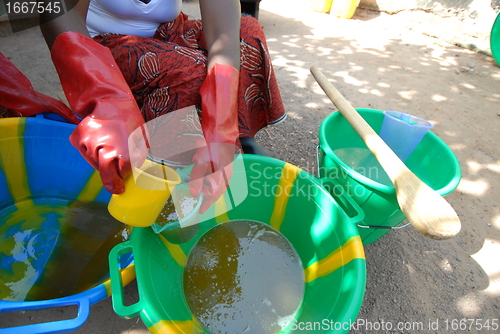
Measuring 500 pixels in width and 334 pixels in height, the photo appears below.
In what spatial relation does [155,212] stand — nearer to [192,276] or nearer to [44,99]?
[192,276]

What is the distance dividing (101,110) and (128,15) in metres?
0.51

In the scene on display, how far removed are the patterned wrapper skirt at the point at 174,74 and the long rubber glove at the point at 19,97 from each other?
0.31m

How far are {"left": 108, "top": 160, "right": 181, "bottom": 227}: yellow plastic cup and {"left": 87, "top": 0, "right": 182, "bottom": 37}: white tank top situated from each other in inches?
24.0

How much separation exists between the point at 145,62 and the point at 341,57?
2345 mm

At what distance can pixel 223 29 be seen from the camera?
94 centimetres

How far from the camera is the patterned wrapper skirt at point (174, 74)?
930 millimetres

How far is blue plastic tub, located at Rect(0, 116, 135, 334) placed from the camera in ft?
3.19

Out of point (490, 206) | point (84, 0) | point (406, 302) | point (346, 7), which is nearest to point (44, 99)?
point (84, 0)

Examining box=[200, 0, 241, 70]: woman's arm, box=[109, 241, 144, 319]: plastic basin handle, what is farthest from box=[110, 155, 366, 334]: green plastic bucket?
box=[200, 0, 241, 70]: woman's arm

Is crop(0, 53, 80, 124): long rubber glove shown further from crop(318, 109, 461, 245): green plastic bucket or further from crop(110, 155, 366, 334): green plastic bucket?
crop(318, 109, 461, 245): green plastic bucket

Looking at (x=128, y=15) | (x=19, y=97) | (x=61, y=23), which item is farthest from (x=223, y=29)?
(x=19, y=97)

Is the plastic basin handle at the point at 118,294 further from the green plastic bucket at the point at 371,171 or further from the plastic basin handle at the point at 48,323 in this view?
the green plastic bucket at the point at 371,171

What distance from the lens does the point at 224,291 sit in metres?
0.94

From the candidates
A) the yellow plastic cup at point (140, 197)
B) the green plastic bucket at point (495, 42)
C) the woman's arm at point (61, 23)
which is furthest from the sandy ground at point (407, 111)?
the woman's arm at point (61, 23)
